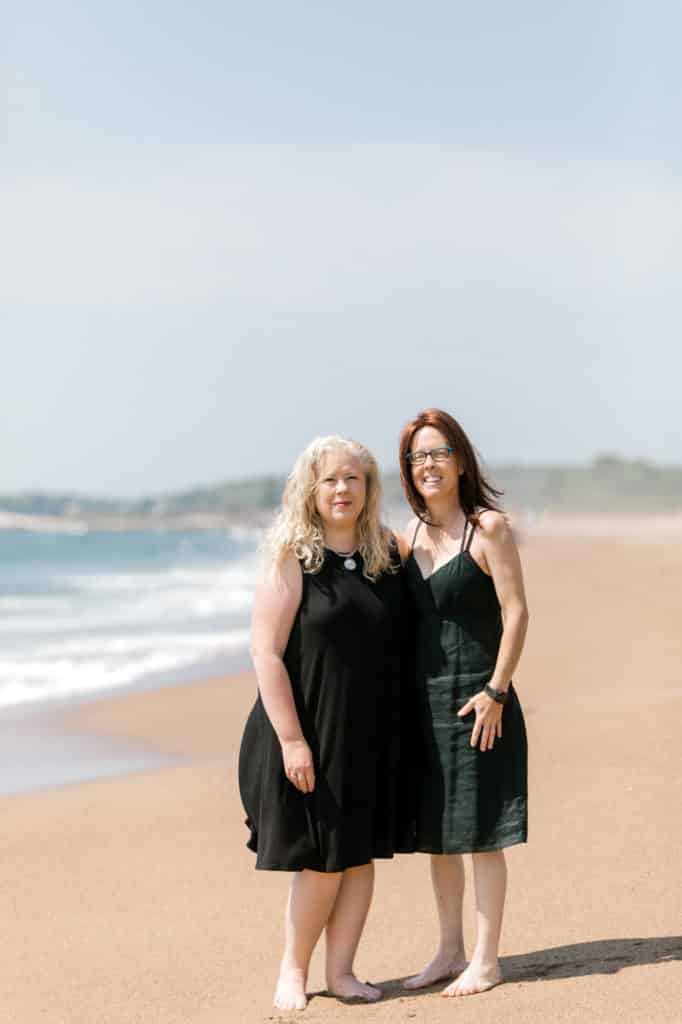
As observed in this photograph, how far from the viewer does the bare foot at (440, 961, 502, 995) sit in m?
4.19

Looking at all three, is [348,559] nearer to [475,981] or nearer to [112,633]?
[475,981]

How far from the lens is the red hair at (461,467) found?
4340 mm

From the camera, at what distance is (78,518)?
537 ft

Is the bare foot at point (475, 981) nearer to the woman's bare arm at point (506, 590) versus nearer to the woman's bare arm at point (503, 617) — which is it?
the woman's bare arm at point (503, 617)

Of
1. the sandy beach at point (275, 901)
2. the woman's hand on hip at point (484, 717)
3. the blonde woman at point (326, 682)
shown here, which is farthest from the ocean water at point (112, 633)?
the woman's hand on hip at point (484, 717)

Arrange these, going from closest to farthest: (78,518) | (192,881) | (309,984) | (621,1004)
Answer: (621,1004) → (309,984) → (192,881) → (78,518)

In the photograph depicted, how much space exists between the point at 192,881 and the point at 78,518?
161191mm

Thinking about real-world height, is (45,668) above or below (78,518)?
below

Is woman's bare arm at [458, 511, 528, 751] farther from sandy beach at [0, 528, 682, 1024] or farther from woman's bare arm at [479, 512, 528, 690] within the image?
sandy beach at [0, 528, 682, 1024]

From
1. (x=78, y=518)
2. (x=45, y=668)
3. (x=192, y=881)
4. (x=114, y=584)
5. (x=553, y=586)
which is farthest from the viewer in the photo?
(x=78, y=518)

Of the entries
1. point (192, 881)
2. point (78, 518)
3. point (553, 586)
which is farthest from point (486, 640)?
point (78, 518)

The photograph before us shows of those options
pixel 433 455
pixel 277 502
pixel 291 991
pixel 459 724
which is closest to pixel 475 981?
pixel 291 991

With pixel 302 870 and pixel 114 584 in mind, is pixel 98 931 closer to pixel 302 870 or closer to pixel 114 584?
pixel 302 870

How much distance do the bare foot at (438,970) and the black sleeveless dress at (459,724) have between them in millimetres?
452
